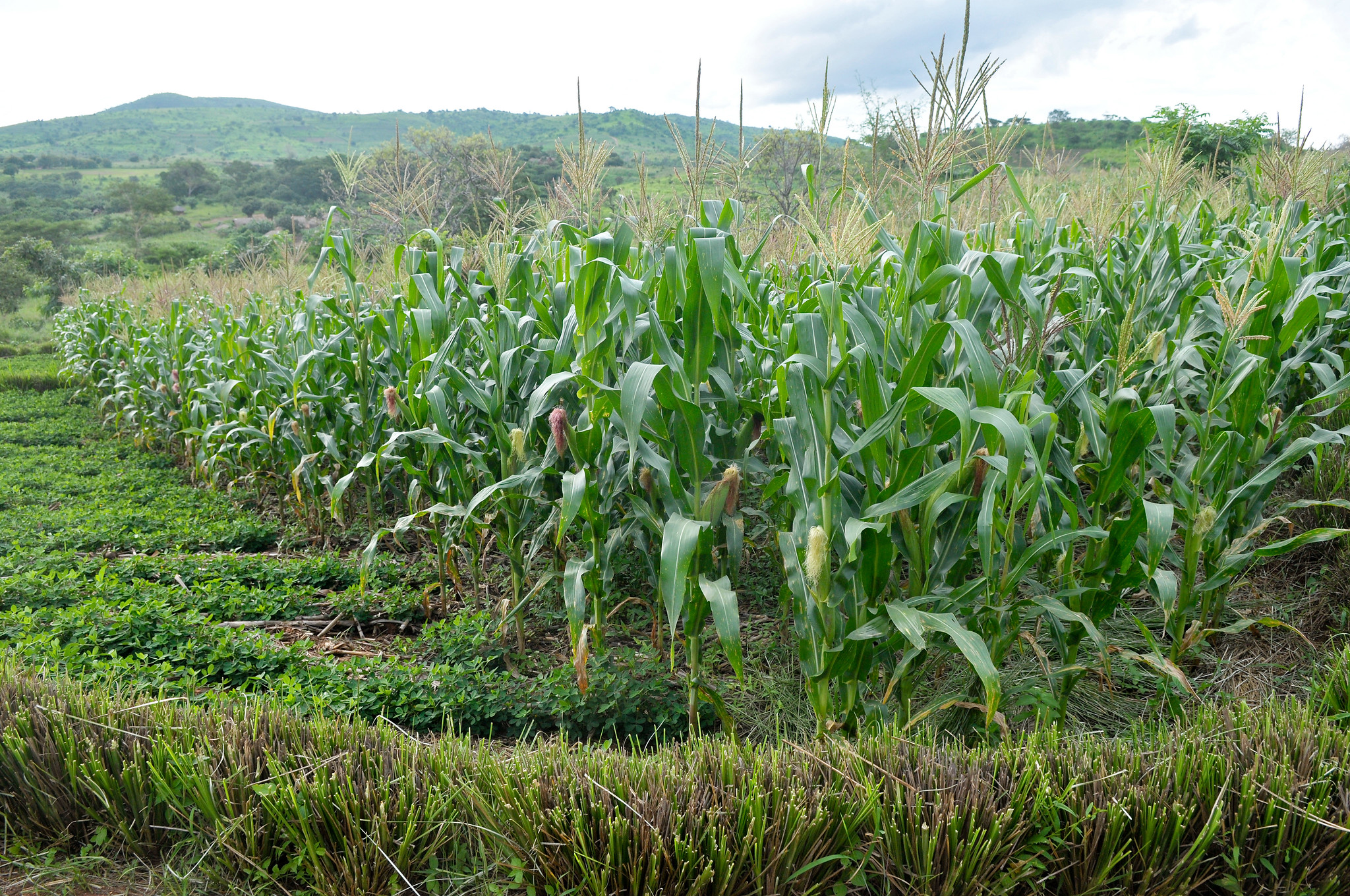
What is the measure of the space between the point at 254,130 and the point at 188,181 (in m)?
40.3

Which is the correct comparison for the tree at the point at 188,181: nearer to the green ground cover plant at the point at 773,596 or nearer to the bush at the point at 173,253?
the bush at the point at 173,253

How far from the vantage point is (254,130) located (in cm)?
8112

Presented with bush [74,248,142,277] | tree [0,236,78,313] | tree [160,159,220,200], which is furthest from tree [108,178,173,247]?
tree [0,236,78,313]

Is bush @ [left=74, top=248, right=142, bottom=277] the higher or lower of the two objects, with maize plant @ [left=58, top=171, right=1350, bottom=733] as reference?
higher

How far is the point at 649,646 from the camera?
9.84 feet

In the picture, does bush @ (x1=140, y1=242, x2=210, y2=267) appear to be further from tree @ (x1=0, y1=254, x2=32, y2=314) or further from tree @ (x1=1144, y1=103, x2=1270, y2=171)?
tree @ (x1=1144, y1=103, x2=1270, y2=171)

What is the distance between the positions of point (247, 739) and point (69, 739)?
1.63ft

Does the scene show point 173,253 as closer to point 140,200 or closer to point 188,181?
point 140,200

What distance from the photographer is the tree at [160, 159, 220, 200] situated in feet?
157

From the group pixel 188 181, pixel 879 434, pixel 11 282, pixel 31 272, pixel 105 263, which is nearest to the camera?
pixel 879 434

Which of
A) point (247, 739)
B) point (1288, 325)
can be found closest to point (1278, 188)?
point (1288, 325)

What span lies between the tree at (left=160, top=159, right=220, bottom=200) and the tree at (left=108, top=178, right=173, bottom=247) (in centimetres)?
469

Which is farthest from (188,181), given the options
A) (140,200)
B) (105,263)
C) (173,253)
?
(105,263)

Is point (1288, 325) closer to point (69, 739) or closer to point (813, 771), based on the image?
point (813, 771)
